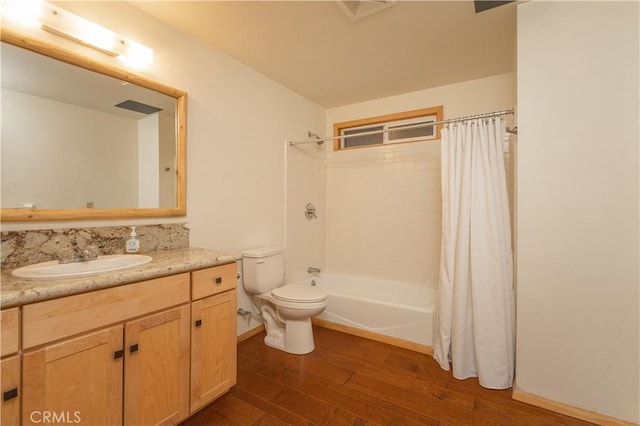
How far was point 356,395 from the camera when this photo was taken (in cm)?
164

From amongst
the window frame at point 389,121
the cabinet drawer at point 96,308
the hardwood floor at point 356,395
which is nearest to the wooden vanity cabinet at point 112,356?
the cabinet drawer at point 96,308

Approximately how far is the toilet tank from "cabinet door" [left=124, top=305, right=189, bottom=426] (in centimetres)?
87

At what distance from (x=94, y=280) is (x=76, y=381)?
0.37 metres

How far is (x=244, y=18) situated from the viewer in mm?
1695

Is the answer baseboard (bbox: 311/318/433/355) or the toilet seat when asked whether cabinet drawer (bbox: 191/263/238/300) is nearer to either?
the toilet seat

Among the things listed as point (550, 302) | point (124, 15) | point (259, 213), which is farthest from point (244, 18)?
point (550, 302)

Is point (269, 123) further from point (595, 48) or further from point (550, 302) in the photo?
point (550, 302)

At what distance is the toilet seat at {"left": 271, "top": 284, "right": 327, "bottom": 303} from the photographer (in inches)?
80.8

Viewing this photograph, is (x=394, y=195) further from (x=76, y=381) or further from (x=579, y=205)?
(x=76, y=381)

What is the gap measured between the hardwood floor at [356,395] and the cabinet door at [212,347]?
0.16m

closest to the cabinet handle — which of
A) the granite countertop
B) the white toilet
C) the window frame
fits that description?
the granite countertop

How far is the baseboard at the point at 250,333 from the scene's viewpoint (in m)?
2.28

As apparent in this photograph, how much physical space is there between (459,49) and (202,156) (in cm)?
205

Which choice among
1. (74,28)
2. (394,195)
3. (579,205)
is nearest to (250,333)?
(394,195)
